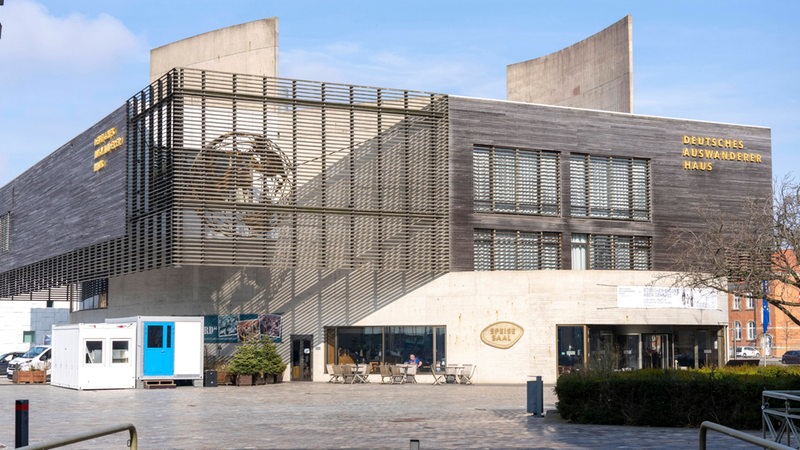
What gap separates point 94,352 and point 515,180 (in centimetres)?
1912

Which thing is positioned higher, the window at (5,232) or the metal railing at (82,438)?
the window at (5,232)

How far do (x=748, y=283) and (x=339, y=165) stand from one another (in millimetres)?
19914

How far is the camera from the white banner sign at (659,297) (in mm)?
42719

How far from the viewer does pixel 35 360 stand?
46.9 metres

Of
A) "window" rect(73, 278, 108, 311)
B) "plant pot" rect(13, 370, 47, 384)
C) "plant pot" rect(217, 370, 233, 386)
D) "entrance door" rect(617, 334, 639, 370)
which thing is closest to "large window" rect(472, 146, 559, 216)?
"entrance door" rect(617, 334, 639, 370)

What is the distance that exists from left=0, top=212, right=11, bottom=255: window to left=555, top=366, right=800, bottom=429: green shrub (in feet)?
158

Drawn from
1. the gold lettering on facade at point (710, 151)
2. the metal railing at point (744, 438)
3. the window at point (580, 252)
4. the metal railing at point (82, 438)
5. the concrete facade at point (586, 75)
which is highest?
the concrete facade at point (586, 75)

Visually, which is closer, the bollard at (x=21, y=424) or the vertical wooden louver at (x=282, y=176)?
the bollard at (x=21, y=424)

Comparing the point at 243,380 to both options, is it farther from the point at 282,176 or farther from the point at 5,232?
the point at 5,232

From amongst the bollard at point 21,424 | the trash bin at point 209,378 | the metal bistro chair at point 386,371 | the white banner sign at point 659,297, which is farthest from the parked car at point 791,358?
the bollard at point 21,424

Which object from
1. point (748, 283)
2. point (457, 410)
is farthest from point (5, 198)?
point (748, 283)

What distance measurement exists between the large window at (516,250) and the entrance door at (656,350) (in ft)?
18.2

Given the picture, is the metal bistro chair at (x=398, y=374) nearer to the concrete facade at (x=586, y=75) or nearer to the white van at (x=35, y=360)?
the white van at (x=35, y=360)

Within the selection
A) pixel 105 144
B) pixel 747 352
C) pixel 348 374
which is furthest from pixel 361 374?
pixel 747 352
